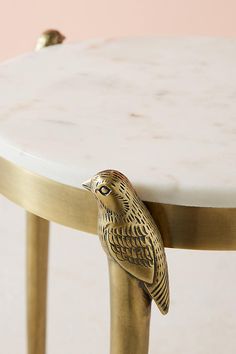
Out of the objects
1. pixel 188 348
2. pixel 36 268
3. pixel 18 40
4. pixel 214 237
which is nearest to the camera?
pixel 214 237

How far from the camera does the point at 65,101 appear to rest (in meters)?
0.81

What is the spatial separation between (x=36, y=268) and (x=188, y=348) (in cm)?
31

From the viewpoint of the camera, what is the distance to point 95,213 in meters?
0.68

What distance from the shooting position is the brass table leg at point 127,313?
0.66m

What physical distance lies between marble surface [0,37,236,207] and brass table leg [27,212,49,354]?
233 mm

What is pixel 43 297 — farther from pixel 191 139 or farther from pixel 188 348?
pixel 191 139

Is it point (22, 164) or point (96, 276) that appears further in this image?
point (96, 276)

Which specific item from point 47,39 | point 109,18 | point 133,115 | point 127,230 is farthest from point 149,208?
point 109,18

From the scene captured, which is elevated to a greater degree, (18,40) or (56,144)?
(18,40)

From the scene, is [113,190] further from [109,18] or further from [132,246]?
[109,18]

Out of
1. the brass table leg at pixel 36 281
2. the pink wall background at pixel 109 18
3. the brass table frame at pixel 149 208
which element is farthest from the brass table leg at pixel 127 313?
the pink wall background at pixel 109 18

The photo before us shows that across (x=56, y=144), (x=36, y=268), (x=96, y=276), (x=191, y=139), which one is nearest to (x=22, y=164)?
Result: (x=56, y=144)

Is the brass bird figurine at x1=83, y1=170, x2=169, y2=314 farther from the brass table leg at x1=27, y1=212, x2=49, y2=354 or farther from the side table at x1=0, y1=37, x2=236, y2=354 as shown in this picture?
the brass table leg at x1=27, y1=212, x2=49, y2=354

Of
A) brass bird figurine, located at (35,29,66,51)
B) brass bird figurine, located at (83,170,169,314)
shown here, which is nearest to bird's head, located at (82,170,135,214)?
brass bird figurine, located at (83,170,169,314)
